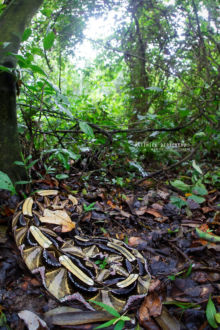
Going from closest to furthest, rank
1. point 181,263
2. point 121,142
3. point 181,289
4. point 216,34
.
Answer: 1. point 181,289
2. point 181,263
3. point 121,142
4. point 216,34

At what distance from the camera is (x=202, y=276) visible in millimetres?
1753

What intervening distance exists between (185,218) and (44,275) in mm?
1791

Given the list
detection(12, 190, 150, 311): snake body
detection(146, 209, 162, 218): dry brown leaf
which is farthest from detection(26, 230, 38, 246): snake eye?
detection(146, 209, 162, 218): dry brown leaf

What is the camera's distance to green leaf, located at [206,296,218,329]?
1.34m

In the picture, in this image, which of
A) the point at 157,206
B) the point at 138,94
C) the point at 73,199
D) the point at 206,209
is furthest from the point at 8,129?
the point at 138,94

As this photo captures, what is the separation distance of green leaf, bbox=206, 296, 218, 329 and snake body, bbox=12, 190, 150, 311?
17.9 inches

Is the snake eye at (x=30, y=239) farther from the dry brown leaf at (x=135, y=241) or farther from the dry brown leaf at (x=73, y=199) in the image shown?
the dry brown leaf at (x=135, y=241)

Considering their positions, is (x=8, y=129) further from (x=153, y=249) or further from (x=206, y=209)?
(x=206, y=209)

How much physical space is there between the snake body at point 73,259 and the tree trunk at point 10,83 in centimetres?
50

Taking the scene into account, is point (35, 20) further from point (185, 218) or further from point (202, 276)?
point (202, 276)

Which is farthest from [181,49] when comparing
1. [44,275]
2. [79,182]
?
[44,275]

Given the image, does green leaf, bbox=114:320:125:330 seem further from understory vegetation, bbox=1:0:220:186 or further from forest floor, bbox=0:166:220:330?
understory vegetation, bbox=1:0:220:186

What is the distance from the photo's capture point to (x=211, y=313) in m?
1.39

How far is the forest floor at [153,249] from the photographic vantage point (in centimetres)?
147
